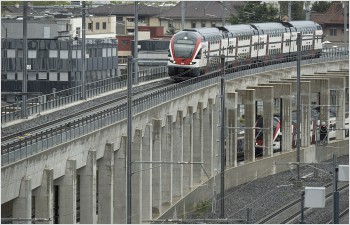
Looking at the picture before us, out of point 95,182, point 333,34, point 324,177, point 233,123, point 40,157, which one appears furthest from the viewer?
point 333,34

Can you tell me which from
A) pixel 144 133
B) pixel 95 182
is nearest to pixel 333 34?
pixel 144 133

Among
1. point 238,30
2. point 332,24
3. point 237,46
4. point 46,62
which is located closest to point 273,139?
point 237,46

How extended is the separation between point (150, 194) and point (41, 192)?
16123 millimetres

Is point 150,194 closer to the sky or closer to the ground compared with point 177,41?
closer to the ground

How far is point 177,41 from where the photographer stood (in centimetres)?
9000

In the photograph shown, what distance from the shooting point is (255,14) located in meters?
159

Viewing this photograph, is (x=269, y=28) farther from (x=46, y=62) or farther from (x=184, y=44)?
(x=184, y=44)

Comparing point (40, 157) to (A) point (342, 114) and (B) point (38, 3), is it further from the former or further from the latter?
(B) point (38, 3)

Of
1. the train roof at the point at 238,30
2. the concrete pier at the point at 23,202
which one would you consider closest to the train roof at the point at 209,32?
the train roof at the point at 238,30

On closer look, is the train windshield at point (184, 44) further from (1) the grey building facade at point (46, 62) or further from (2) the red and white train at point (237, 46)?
(1) the grey building facade at point (46, 62)

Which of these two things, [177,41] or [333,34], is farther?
[333,34]

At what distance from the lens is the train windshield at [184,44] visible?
294 ft

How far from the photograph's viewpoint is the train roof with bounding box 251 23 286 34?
362 feet

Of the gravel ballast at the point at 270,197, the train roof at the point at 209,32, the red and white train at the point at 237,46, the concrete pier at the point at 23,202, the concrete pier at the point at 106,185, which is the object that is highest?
the train roof at the point at 209,32
